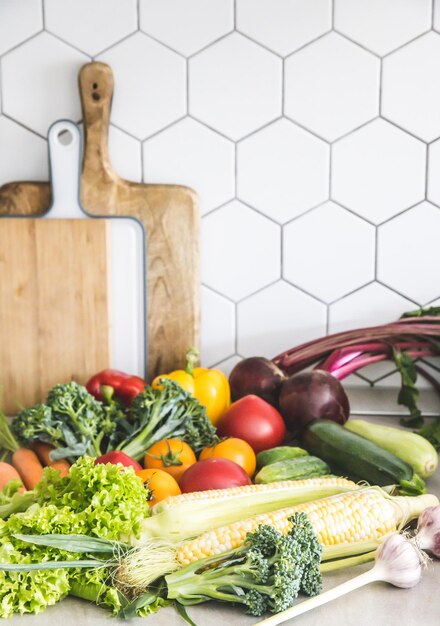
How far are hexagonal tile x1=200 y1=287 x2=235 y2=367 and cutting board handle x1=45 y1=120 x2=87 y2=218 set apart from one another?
1.04 ft

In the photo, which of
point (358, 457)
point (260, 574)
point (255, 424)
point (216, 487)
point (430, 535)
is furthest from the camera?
point (255, 424)

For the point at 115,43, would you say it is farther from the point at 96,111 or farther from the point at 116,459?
the point at 116,459

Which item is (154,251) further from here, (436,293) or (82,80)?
(436,293)

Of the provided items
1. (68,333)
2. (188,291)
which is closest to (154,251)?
(188,291)

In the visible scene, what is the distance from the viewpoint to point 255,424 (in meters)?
1.23

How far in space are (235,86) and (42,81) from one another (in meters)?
0.39

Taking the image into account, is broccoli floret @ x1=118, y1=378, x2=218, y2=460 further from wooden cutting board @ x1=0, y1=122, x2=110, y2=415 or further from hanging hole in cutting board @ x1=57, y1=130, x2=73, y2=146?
hanging hole in cutting board @ x1=57, y1=130, x2=73, y2=146

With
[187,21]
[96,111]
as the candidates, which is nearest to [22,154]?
[96,111]

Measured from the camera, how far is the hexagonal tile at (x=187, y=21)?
1459 mm

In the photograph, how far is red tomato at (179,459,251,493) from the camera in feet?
3.34

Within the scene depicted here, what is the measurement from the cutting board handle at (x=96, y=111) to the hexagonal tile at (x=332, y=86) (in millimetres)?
351

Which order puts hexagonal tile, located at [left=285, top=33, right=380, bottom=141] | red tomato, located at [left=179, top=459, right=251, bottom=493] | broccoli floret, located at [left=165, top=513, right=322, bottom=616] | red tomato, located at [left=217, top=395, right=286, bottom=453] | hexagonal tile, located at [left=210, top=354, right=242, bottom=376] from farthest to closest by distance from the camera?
hexagonal tile, located at [left=210, top=354, right=242, bottom=376], hexagonal tile, located at [left=285, top=33, right=380, bottom=141], red tomato, located at [left=217, top=395, right=286, bottom=453], red tomato, located at [left=179, top=459, right=251, bottom=493], broccoli floret, located at [left=165, top=513, right=322, bottom=616]

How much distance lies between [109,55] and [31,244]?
16.0 inches

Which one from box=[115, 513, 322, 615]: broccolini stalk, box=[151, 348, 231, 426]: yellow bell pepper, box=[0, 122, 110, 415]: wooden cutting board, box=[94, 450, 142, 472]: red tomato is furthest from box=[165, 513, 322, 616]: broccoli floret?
box=[0, 122, 110, 415]: wooden cutting board
